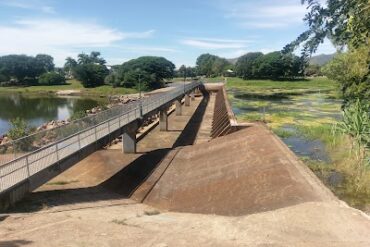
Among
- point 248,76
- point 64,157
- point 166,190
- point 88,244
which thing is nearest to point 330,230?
point 88,244

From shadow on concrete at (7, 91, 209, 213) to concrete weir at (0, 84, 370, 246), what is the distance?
0.05 m

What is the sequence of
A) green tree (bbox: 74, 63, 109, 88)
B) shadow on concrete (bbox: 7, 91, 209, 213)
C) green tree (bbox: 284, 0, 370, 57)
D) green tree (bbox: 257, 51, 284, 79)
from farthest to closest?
green tree (bbox: 257, 51, 284, 79) < green tree (bbox: 74, 63, 109, 88) < shadow on concrete (bbox: 7, 91, 209, 213) < green tree (bbox: 284, 0, 370, 57)

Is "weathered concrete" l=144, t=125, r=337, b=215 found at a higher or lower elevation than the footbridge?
lower

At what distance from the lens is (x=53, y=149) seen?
842 inches

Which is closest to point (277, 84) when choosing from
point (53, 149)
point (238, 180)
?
point (238, 180)

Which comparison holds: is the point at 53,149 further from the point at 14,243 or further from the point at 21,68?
the point at 21,68

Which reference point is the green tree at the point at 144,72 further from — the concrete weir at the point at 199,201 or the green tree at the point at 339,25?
the green tree at the point at 339,25

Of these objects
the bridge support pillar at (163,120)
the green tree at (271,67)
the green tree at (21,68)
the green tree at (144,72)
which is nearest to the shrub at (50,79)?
the green tree at (21,68)

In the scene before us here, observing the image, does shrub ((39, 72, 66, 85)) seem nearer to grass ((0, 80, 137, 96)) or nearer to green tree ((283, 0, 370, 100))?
grass ((0, 80, 137, 96))

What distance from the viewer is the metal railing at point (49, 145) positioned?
18344mm

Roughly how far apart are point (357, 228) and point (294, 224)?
2048 millimetres

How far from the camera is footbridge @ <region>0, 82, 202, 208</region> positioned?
18.1 metres

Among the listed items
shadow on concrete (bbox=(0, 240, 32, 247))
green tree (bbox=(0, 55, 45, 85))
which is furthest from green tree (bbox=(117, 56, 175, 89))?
shadow on concrete (bbox=(0, 240, 32, 247))

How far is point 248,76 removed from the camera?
569ft
